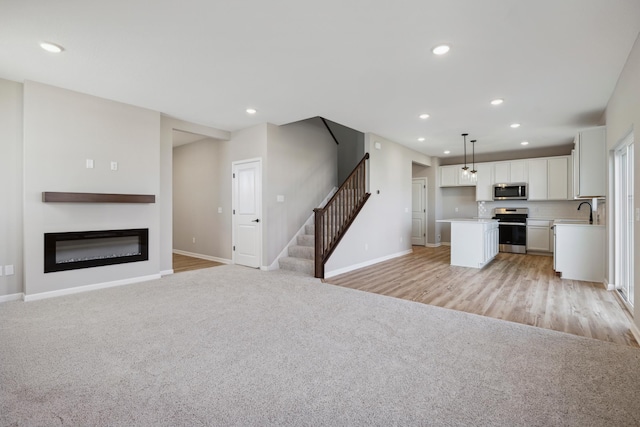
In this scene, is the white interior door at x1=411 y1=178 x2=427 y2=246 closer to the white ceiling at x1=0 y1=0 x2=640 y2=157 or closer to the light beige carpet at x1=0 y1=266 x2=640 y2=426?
the white ceiling at x1=0 y1=0 x2=640 y2=157

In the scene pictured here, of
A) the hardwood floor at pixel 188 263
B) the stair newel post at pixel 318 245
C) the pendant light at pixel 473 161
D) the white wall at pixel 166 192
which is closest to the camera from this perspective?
the stair newel post at pixel 318 245

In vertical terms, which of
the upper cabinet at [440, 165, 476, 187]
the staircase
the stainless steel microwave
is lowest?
the staircase

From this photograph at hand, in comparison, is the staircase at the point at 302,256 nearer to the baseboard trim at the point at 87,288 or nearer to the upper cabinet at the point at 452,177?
the baseboard trim at the point at 87,288

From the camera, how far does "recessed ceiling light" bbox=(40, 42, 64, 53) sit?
9.57ft

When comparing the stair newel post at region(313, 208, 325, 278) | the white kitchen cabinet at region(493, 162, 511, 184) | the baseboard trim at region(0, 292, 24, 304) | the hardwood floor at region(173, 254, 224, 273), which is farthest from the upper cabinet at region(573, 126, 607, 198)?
the baseboard trim at region(0, 292, 24, 304)

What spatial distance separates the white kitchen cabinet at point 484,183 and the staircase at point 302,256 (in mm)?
5041

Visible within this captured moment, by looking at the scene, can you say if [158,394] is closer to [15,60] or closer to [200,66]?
[200,66]

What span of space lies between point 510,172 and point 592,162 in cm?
357

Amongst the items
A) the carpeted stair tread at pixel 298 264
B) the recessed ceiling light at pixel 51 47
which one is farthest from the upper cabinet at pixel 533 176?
the recessed ceiling light at pixel 51 47

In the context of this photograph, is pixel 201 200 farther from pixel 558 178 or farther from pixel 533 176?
pixel 558 178

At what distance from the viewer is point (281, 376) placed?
2.08m

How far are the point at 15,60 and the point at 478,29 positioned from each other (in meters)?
4.56

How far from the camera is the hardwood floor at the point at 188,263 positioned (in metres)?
5.82

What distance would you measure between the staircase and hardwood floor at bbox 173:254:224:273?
4.89ft
